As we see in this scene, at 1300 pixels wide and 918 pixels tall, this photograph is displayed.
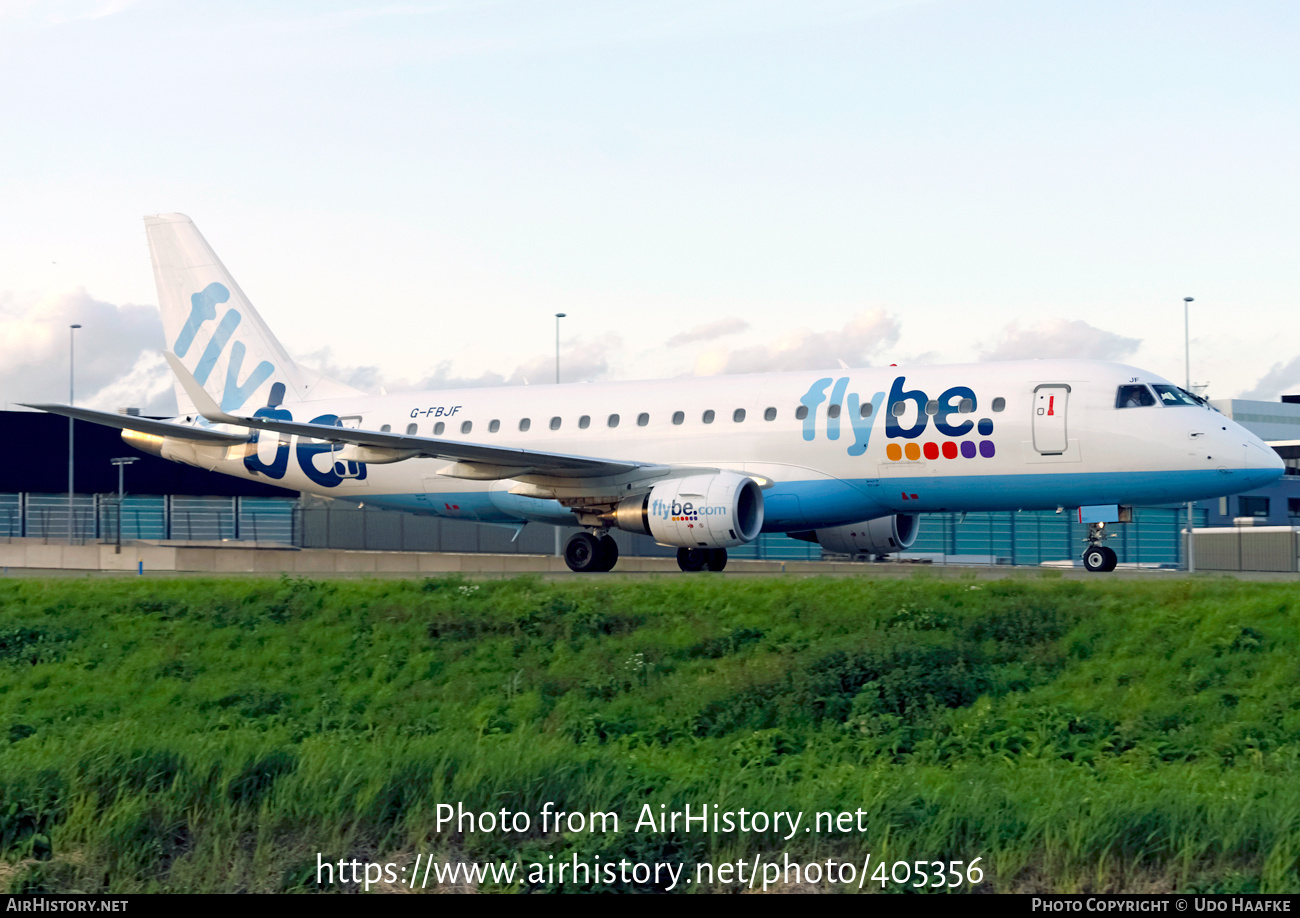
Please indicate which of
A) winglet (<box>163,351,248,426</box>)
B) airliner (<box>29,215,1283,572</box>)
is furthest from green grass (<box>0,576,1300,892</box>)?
winglet (<box>163,351,248,426</box>)

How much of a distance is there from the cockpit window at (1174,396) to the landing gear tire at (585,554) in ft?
33.8

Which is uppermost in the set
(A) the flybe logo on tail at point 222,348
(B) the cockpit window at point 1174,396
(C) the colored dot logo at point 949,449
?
(A) the flybe logo on tail at point 222,348

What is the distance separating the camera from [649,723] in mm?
16344

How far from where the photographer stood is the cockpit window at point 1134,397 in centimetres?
2339

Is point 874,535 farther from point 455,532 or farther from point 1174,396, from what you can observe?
point 455,532

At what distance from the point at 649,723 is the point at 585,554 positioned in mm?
10762

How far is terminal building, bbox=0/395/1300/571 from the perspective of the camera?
43.8 m

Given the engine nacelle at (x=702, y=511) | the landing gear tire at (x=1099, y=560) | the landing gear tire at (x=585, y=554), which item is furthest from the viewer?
the landing gear tire at (x=585, y=554)

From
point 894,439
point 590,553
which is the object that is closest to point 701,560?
point 590,553

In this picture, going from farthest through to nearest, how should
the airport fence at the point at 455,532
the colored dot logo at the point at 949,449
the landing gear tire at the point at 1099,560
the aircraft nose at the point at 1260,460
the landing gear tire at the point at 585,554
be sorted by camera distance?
1. the airport fence at the point at 455,532
2. the landing gear tire at the point at 585,554
3. the landing gear tire at the point at 1099,560
4. the colored dot logo at the point at 949,449
5. the aircraft nose at the point at 1260,460

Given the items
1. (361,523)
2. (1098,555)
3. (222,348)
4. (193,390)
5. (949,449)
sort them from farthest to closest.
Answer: (361,523) < (222,348) < (193,390) < (1098,555) < (949,449)

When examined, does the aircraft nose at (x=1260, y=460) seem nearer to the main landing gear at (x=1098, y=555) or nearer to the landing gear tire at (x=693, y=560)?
the main landing gear at (x=1098, y=555)

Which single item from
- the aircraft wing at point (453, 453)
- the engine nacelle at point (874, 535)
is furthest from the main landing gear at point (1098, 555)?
the aircraft wing at point (453, 453)

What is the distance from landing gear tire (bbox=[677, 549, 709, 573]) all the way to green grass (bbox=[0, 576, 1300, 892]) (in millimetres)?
5687
